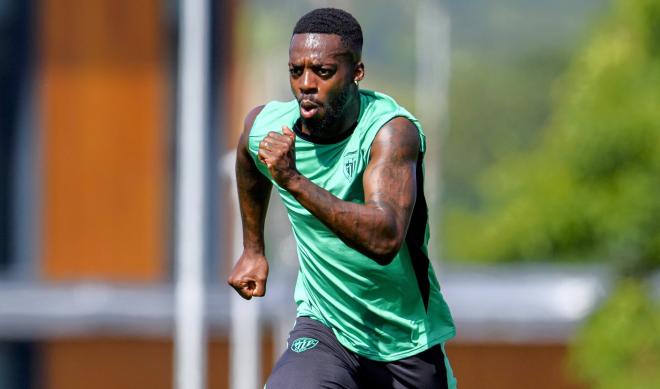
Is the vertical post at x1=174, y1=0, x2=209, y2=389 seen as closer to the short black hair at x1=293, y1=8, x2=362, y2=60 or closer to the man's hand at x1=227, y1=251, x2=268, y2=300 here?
the man's hand at x1=227, y1=251, x2=268, y2=300

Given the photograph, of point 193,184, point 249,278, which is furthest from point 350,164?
point 193,184

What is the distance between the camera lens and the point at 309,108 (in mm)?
5746

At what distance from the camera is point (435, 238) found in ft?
97.7

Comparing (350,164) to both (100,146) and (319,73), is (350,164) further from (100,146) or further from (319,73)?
(100,146)

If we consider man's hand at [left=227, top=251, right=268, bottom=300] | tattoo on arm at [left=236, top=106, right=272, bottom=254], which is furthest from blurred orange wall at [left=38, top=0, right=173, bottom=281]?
man's hand at [left=227, top=251, right=268, bottom=300]

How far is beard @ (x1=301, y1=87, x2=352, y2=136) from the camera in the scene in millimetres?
5777

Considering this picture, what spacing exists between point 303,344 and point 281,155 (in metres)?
0.92

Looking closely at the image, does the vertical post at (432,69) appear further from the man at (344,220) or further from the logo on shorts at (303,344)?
the logo on shorts at (303,344)

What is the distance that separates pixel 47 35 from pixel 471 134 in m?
29.0

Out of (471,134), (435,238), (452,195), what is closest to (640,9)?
(435,238)

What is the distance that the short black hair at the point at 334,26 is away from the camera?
577 centimetres

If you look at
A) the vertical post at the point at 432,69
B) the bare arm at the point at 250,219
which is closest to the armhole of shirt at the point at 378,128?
the bare arm at the point at 250,219

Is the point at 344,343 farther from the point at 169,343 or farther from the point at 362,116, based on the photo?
the point at 169,343

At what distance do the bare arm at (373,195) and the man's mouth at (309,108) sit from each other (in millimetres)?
219
